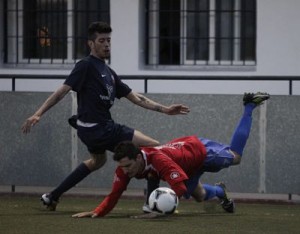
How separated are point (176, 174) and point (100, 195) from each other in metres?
4.10

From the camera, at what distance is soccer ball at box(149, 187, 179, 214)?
13.4 m

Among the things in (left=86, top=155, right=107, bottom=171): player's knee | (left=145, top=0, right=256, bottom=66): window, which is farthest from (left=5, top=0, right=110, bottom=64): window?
(left=86, top=155, right=107, bottom=171): player's knee

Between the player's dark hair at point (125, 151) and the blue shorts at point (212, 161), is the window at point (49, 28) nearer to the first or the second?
the blue shorts at point (212, 161)

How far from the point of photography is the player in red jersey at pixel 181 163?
13406mm

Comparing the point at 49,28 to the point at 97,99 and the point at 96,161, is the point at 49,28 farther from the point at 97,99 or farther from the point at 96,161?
the point at 97,99

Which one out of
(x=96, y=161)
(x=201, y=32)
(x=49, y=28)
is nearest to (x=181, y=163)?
(x=96, y=161)

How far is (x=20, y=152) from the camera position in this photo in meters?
18.1

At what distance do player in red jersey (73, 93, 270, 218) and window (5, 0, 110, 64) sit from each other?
294 inches

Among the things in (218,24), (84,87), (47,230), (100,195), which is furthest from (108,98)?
(218,24)

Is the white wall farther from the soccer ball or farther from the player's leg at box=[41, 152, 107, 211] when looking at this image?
the soccer ball

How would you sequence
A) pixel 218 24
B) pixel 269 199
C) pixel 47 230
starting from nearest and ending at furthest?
pixel 47 230 < pixel 269 199 < pixel 218 24

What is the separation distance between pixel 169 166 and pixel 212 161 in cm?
91

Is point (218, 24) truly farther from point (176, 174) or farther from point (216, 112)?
point (176, 174)

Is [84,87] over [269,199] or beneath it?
over
